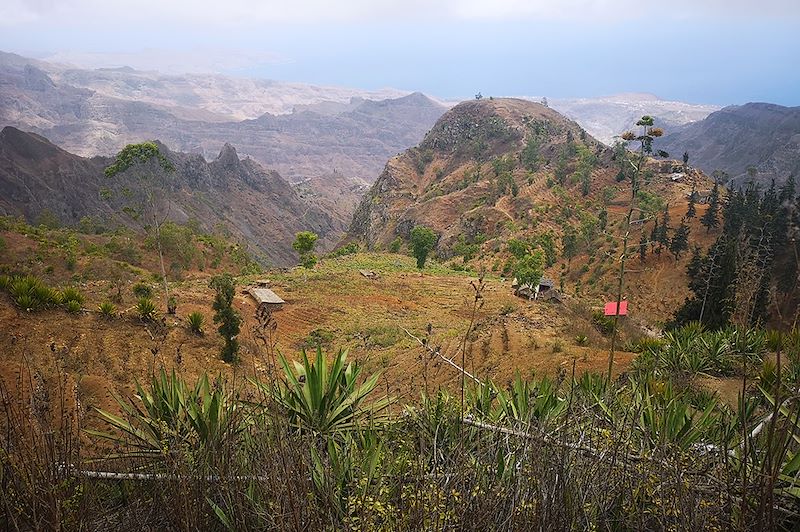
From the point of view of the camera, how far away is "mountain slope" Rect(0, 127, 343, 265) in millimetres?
75062

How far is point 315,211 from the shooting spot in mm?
134500

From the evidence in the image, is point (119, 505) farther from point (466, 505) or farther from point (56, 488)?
point (466, 505)

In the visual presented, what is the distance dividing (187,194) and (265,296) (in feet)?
283

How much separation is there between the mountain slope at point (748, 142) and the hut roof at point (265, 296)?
9555 cm

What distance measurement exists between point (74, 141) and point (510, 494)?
697 feet

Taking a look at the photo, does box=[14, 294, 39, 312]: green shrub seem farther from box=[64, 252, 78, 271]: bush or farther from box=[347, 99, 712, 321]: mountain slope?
box=[64, 252, 78, 271]: bush

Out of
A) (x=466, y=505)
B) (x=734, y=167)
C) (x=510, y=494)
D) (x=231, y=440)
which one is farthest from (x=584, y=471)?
(x=734, y=167)

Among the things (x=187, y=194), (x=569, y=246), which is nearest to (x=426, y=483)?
(x=569, y=246)

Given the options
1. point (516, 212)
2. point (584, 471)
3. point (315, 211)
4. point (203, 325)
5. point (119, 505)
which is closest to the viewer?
point (584, 471)

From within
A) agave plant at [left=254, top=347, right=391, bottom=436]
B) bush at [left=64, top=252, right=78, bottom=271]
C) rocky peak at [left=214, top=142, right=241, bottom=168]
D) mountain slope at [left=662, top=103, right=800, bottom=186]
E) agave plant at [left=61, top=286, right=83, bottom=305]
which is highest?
mountain slope at [left=662, top=103, right=800, bottom=186]

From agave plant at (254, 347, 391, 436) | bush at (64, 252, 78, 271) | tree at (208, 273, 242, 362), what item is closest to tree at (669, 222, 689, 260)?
tree at (208, 273, 242, 362)

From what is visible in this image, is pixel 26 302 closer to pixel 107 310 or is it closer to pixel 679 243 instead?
pixel 107 310

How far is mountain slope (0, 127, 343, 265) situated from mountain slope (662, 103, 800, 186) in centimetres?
9277

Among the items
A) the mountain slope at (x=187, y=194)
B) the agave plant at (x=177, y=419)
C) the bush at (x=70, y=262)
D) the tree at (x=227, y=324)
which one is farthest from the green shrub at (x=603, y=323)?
the mountain slope at (x=187, y=194)
